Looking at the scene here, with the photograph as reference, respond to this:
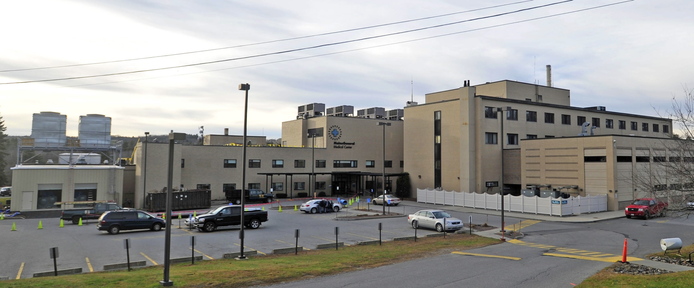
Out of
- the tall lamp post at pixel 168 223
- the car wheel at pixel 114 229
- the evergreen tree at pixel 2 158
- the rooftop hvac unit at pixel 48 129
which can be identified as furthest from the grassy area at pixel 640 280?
the evergreen tree at pixel 2 158

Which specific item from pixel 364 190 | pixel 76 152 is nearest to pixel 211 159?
pixel 76 152

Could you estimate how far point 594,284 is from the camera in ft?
41.5

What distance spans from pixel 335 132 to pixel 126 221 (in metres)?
42.2

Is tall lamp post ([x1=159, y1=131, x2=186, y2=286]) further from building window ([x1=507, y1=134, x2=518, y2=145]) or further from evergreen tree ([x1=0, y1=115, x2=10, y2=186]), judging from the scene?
evergreen tree ([x1=0, y1=115, x2=10, y2=186])

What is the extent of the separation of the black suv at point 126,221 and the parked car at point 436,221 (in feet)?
57.3

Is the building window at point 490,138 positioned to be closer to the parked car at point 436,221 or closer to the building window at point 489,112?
the building window at point 489,112

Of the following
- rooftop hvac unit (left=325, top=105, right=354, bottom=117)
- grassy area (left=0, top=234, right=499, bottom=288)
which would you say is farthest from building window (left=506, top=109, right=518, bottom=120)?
grassy area (left=0, top=234, right=499, bottom=288)

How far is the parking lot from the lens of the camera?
62.6 feet

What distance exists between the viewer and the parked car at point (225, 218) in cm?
2848

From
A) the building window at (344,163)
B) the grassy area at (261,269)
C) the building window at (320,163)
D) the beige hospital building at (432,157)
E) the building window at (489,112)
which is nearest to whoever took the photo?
the grassy area at (261,269)

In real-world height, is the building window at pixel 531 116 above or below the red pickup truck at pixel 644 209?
above

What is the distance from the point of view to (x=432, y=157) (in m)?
58.2

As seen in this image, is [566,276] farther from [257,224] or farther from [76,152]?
[76,152]

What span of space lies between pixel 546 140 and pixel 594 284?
128 ft
